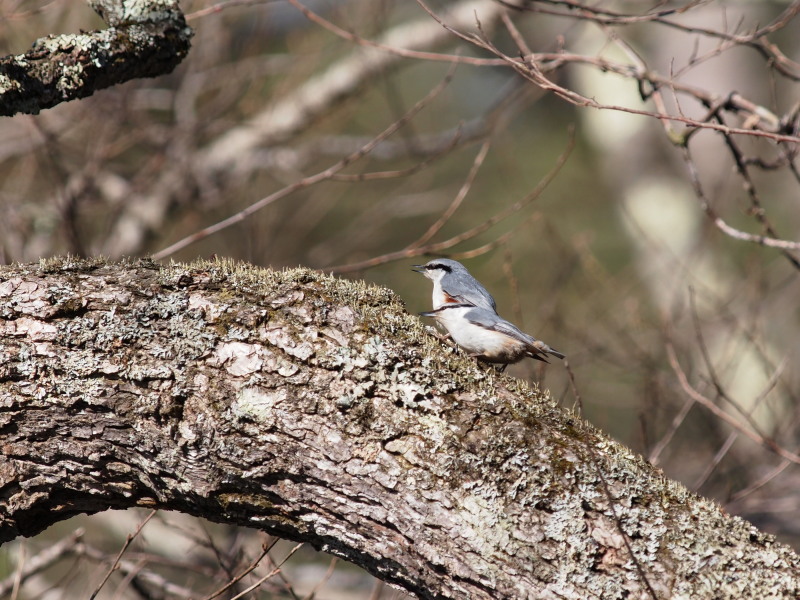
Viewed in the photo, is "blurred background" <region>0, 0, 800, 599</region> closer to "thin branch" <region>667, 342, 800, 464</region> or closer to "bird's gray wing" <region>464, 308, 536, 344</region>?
"thin branch" <region>667, 342, 800, 464</region>

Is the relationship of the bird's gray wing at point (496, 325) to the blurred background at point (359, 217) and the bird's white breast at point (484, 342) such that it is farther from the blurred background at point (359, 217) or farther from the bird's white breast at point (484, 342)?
the blurred background at point (359, 217)

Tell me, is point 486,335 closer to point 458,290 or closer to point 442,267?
point 458,290

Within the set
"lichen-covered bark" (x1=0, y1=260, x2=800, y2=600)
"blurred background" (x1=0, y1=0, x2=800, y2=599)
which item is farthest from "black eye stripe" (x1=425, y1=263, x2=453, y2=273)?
"lichen-covered bark" (x1=0, y1=260, x2=800, y2=600)

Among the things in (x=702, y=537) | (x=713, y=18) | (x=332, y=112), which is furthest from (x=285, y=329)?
(x=713, y=18)

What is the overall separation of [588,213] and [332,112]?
7.27 m

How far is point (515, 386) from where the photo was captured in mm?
1722

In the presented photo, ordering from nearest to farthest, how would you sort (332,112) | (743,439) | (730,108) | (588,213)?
(730,108)
(332,112)
(743,439)
(588,213)

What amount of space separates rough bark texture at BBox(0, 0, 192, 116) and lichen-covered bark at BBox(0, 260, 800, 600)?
71cm

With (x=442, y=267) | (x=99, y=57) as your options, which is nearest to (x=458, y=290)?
(x=442, y=267)

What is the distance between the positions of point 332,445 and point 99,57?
157 centimetres

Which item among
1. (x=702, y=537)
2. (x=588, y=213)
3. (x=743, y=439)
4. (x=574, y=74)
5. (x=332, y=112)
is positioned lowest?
(x=702, y=537)

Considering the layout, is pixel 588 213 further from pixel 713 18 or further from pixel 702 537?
pixel 702 537

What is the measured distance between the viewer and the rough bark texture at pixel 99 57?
85.5 inches

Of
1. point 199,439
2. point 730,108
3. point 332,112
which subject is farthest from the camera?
point 332,112
